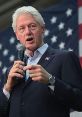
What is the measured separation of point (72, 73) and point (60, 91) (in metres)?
0.12

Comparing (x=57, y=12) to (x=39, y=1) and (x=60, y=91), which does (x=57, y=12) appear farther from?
(x=60, y=91)

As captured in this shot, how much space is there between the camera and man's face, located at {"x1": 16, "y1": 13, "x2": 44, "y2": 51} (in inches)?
88.2

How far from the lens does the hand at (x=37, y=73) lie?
2.01m

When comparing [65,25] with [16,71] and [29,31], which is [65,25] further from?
[16,71]

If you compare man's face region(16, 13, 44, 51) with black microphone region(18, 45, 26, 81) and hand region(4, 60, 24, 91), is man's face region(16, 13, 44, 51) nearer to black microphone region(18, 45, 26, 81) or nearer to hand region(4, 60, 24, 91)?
black microphone region(18, 45, 26, 81)

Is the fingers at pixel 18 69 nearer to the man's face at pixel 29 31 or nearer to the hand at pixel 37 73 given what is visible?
the hand at pixel 37 73

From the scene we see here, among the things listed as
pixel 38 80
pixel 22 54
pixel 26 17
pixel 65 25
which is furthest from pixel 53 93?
pixel 65 25

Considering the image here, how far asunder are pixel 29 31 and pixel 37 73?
0.30m

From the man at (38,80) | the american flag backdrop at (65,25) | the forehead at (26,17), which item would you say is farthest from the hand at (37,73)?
the american flag backdrop at (65,25)

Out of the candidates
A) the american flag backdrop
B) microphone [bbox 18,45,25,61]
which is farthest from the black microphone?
the american flag backdrop

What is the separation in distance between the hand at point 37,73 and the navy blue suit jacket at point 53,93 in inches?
2.8

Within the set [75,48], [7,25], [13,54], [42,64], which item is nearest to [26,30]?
[42,64]

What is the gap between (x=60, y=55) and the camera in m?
2.21

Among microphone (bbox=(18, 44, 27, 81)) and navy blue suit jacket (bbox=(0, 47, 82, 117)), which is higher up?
microphone (bbox=(18, 44, 27, 81))
